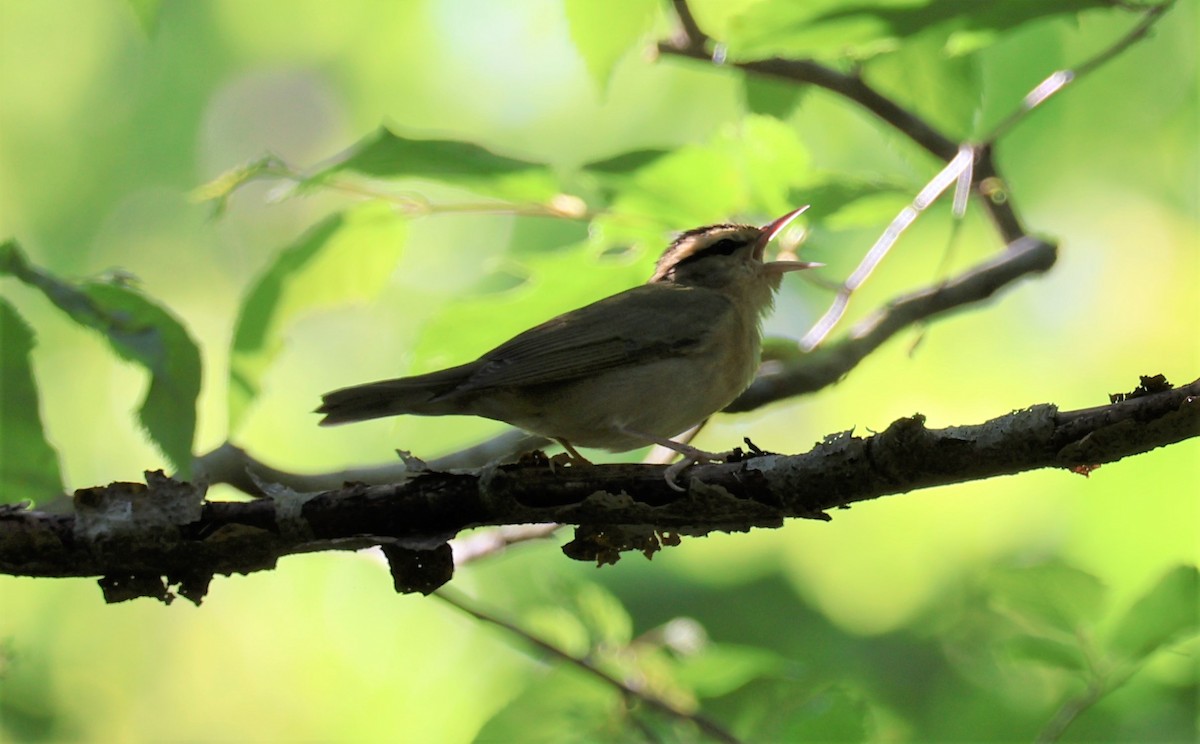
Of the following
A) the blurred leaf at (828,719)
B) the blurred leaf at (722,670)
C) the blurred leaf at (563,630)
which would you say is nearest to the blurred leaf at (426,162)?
the blurred leaf at (563,630)

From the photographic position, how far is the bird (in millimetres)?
4352

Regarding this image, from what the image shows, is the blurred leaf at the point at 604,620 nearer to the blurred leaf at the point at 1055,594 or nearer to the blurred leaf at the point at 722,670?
the blurred leaf at the point at 722,670

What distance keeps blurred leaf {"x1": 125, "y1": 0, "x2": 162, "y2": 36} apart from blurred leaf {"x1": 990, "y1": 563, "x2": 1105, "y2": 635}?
126 inches

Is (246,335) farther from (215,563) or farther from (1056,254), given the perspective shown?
(1056,254)

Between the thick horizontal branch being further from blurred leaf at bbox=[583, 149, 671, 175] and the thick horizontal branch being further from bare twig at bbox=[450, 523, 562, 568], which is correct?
blurred leaf at bbox=[583, 149, 671, 175]

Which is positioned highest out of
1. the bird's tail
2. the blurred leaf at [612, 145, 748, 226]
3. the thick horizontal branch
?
the blurred leaf at [612, 145, 748, 226]

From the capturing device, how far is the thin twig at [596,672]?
381cm

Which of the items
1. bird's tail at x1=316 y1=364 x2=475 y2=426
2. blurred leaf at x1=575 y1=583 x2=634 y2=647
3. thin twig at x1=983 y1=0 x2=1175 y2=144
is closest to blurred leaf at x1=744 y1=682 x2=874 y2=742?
blurred leaf at x1=575 y1=583 x2=634 y2=647

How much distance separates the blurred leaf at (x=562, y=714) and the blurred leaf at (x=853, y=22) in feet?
7.57

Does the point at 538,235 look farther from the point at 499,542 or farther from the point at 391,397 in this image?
the point at 391,397

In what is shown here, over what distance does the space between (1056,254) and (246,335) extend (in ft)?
11.4

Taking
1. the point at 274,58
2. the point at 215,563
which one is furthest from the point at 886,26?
the point at 274,58

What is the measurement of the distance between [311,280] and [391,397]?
1.85 ft

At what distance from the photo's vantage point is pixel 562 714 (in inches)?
159
